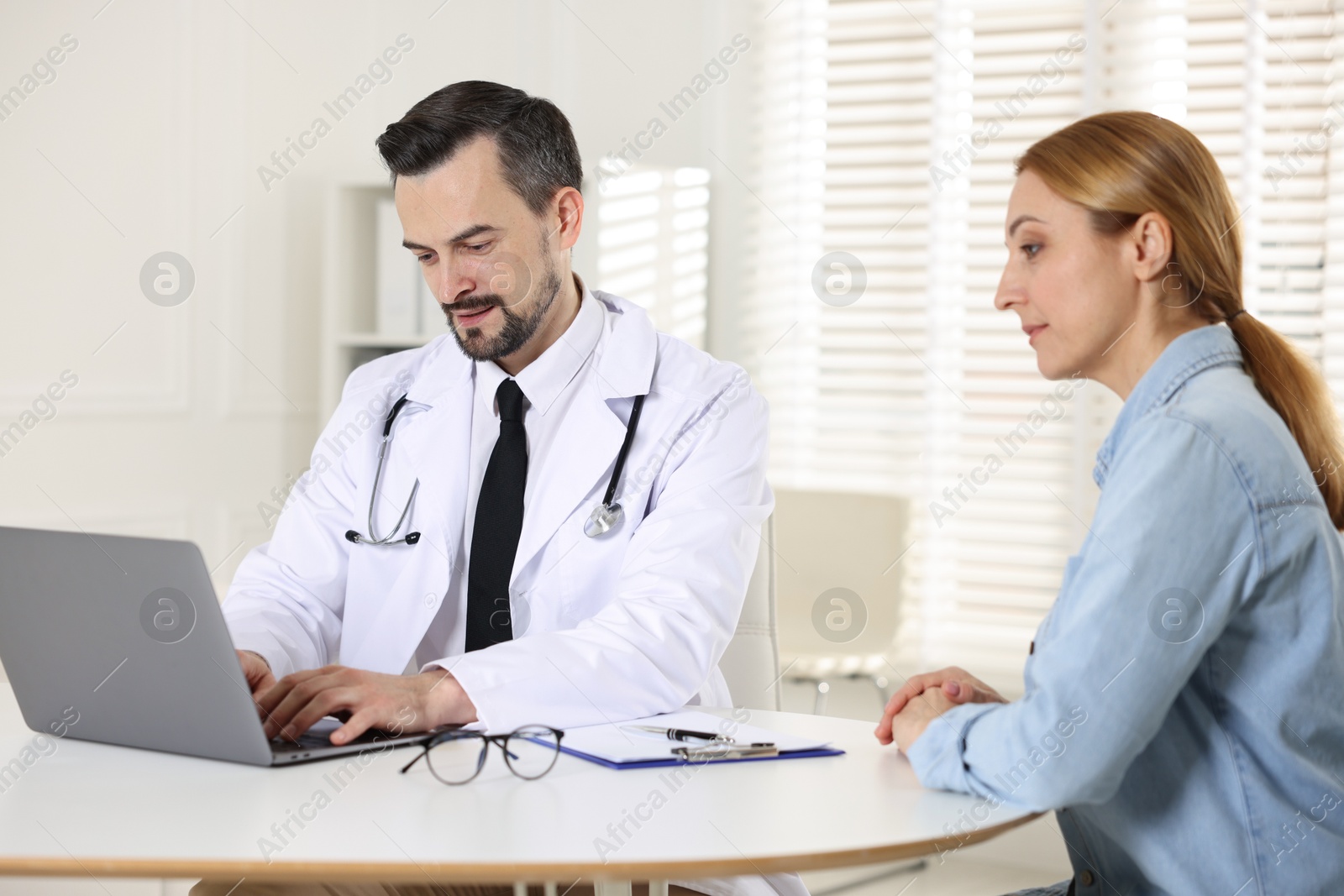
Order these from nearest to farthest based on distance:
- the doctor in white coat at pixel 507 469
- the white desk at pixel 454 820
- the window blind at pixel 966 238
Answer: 1. the white desk at pixel 454 820
2. the doctor in white coat at pixel 507 469
3. the window blind at pixel 966 238

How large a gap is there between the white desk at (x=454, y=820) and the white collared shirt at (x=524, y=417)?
1.86ft

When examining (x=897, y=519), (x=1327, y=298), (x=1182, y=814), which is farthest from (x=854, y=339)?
(x=1182, y=814)

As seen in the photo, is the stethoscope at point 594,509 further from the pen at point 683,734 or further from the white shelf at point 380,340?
the white shelf at point 380,340

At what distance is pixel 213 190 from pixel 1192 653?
11.3ft

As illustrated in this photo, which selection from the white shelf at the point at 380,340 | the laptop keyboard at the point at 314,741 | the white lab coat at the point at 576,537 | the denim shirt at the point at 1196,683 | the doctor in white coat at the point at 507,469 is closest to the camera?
the denim shirt at the point at 1196,683

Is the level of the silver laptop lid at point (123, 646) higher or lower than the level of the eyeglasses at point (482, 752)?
higher

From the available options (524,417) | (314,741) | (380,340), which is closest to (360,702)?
(314,741)

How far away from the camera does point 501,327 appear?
1964 millimetres

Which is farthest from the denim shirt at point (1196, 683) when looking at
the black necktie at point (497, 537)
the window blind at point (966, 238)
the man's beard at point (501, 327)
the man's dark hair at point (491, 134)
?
the window blind at point (966, 238)

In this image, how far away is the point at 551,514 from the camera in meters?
1.82

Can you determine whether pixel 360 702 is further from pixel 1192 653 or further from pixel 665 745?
pixel 1192 653

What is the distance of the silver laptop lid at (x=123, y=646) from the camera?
116 centimetres

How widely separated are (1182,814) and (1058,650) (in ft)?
0.69

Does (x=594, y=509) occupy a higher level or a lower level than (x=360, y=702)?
higher
